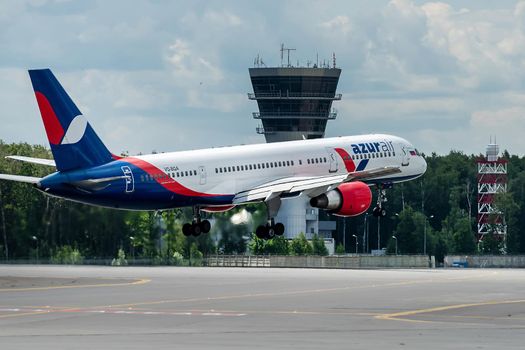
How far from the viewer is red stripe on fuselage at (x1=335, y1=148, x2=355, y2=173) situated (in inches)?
4262

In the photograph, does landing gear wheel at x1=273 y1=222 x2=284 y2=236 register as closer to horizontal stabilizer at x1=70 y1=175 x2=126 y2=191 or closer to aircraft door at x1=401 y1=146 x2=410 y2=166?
aircraft door at x1=401 y1=146 x2=410 y2=166

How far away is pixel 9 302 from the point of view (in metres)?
70.2

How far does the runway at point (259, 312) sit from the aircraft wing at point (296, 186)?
6582 millimetres

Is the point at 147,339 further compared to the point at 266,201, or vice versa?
the point at 266,201

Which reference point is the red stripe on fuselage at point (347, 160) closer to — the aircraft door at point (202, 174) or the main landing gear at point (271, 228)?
the main landing gear at point (271, 228)

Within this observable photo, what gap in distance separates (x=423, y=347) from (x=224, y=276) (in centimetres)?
5776

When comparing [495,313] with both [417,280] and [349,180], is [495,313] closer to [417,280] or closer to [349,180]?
[417,280]

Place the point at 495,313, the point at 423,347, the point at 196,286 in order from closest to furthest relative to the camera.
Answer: the point at 423,347 < the point at 495,313 < the point at 196,286

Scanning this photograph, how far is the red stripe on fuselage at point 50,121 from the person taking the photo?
9169 centimetres

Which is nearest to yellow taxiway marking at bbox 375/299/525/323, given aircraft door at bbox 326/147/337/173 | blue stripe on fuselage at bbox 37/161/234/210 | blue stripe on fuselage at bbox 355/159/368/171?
blue stripe on fuselage at bbox 37/161/234/210

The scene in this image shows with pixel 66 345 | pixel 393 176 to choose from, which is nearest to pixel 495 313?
pixel 66 345

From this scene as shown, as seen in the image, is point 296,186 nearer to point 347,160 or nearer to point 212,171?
point 347,160

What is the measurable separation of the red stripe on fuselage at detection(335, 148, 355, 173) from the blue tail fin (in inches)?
881

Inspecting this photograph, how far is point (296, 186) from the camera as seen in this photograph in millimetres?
105188
